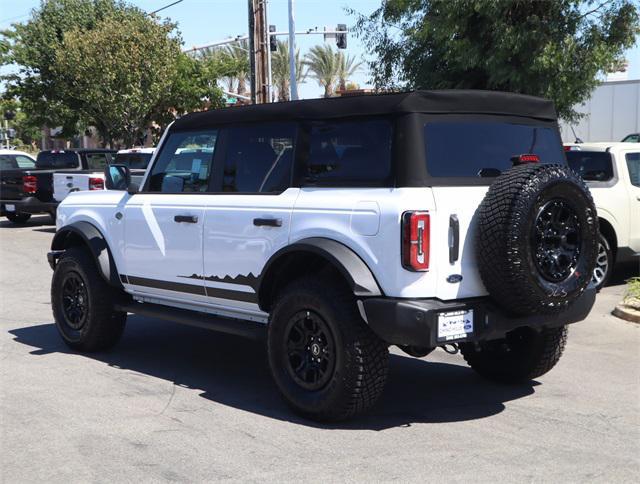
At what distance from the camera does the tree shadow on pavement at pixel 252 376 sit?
19.0 ft

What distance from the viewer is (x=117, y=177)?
24.5ft

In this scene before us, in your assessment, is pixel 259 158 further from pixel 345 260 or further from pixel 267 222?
pixel 345 260

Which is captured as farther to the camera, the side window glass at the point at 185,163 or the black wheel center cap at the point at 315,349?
the side window glass at the point at 185,163

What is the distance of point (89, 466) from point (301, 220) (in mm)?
2016

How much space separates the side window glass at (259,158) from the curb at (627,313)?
186 inches

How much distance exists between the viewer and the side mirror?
7410 mm

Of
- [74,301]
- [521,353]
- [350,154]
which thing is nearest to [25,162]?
[74,301]

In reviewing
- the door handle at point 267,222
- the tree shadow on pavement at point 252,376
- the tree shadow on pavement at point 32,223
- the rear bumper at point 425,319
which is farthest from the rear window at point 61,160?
the rear bumper at point 425,319

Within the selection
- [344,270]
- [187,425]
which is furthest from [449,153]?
[187,425]

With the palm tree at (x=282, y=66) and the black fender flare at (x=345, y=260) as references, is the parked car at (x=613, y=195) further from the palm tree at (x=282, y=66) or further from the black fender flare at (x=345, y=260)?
the palm tree at (x=282, y=66)

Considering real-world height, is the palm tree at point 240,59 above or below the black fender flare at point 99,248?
above

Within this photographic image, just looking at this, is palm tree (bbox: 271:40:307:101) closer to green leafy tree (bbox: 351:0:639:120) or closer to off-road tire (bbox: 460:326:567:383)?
green leafy tree (bbox: 351:0:639:120)

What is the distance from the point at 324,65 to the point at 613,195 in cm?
3442

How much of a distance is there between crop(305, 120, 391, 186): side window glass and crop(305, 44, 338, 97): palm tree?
125 feet
